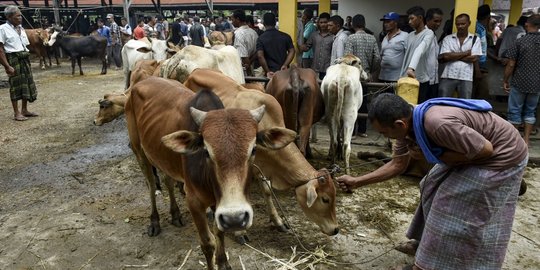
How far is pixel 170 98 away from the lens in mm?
3602

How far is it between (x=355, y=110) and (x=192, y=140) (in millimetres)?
3212

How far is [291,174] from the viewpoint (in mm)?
3613

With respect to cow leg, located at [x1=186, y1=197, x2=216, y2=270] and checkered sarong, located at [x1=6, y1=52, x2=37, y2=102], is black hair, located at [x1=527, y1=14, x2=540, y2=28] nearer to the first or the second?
cow leg, located at [x1=186, y1=197, x2=216, y2=270]

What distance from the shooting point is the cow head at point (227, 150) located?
2.35 meters

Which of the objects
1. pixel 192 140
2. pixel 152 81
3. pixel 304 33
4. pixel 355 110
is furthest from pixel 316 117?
pixel 304 33

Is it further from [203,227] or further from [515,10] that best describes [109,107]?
[515,10]

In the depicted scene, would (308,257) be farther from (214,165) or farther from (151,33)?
(151,33)

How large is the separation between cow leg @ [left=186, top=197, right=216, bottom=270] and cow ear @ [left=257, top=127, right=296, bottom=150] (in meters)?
0.68

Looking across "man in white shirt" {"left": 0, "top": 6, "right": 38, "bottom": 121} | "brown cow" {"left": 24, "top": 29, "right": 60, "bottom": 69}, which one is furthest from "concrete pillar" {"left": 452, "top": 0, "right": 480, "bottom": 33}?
"brown cow" {"left": 24, "top": 29, "right": 60, "bottom": 69}

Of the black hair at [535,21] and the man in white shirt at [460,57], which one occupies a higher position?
the black hair at [535,21]

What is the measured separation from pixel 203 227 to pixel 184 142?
32.0 inches

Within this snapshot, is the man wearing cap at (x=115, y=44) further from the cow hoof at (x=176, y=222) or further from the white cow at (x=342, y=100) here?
the cow hoof at (x=176, y=222)

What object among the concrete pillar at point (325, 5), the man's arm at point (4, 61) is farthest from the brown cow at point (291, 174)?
the concrete pillar at point (325, 5)

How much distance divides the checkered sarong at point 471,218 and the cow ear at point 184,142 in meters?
1.54
